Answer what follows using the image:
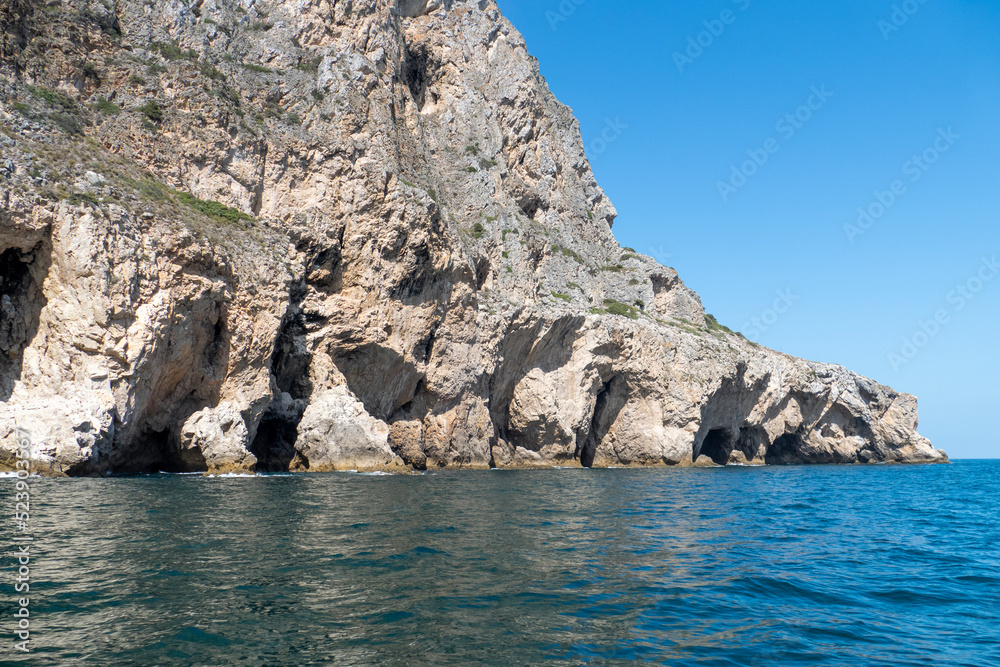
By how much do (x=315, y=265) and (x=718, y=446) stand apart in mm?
46873

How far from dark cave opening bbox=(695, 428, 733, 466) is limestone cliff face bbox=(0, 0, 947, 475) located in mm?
269

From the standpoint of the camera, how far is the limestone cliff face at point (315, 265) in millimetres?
25125

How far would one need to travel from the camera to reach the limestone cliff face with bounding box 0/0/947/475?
2512 cm

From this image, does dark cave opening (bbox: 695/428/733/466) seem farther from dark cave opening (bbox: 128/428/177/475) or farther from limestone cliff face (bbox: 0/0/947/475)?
dark cave opening (bbox: 128/428/177/475)

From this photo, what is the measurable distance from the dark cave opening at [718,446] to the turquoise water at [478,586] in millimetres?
47501

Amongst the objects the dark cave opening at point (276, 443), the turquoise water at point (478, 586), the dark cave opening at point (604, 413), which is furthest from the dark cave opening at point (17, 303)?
the dark cave opening at point (604, 413)

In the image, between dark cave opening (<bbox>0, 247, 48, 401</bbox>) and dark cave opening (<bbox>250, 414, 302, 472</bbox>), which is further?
dark cave opening (<bbox>250, 414, 302, 472</bbox>)

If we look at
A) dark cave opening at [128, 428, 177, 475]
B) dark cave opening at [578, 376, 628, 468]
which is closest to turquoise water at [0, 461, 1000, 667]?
dark cave opening at [128, 428, 177, 475]

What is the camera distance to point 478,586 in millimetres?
9164

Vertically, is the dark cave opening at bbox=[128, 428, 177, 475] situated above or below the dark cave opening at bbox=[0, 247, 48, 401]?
below

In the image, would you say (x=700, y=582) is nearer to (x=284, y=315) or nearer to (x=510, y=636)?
(x=510, y=636)
